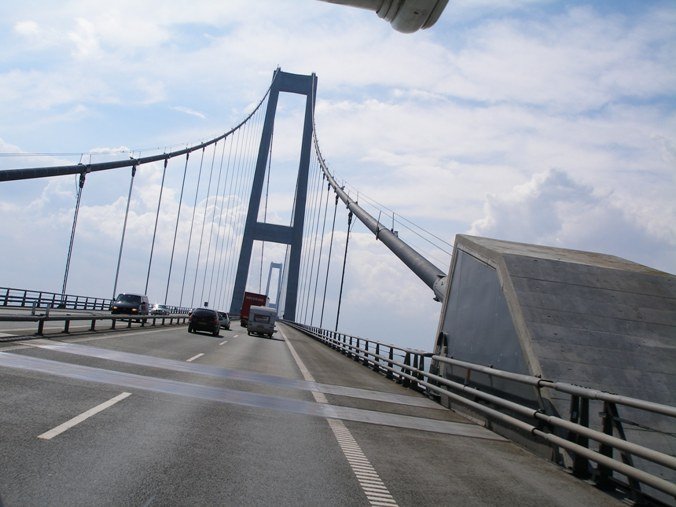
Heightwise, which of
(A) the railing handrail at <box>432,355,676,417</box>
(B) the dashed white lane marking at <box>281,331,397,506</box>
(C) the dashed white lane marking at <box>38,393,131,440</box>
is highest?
(A) the railing handrail at <box>432,355,676,417</box>

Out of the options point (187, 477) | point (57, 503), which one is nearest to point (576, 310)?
point (187, 477)

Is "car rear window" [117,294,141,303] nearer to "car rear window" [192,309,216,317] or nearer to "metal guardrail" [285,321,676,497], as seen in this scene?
"car rear window" [192,309,216,317]

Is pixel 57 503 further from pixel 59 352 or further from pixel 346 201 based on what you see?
pixel 346 201

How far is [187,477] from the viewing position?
540cm

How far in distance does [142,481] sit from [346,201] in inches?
1717

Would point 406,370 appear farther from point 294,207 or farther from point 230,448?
point 294,207

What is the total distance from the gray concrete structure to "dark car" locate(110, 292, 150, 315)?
1135 inches

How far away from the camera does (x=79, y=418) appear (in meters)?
7.23

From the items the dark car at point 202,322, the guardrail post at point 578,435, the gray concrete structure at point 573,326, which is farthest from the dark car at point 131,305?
the guardrail post at point 578,435

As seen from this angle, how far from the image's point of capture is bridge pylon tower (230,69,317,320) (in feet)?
252

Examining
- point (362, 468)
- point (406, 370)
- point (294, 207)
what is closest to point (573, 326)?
point (362, 468)

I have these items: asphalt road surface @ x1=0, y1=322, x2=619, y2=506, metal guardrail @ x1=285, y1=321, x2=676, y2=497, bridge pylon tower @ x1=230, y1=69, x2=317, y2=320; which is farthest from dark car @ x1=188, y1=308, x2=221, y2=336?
bridge pylon tower @ x1=230, y1=69, x2=317, y2=320

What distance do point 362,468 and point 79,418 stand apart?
10.4 feet

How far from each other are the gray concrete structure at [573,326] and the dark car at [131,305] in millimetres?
28826
